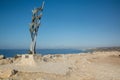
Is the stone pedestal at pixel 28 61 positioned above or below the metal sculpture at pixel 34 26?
below

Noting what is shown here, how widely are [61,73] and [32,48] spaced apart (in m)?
6.35

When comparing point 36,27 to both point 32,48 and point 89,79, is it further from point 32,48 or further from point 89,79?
point 89,79

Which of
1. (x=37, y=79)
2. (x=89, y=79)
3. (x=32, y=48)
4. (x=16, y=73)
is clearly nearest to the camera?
(x=37, y=79)

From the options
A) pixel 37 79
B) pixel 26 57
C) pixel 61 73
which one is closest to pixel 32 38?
pixel 26 57

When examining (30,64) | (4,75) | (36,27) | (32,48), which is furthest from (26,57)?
(4,75)

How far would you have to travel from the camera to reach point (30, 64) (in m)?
15.6

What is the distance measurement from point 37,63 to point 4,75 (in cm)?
501

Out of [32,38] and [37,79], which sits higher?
[32,38]

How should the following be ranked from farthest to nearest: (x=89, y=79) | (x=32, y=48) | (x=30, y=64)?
(x=32, y=48), (x=30, y=64), (x=89, y=79)

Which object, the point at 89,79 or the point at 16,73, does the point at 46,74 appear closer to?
the point at 16,73

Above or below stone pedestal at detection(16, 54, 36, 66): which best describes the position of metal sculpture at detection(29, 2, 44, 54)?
above

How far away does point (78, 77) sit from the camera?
13.0 m

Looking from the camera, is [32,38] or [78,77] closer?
[78,77]

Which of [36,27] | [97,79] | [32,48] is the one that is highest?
[36,27]
